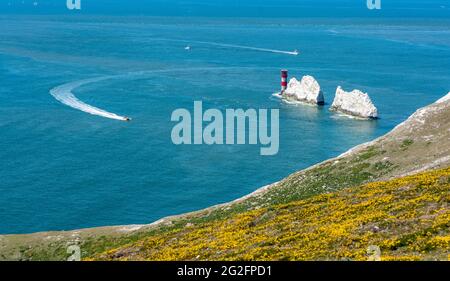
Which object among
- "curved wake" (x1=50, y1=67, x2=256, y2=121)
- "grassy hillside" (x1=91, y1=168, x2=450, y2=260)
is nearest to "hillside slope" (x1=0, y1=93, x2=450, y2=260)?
"grassy hillside" (x1=91, y1=168, x2=450, y2=260)

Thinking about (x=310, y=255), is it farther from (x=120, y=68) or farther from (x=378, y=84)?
(x=120, y=68)

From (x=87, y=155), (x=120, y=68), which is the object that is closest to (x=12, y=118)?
(x=87, y=155)

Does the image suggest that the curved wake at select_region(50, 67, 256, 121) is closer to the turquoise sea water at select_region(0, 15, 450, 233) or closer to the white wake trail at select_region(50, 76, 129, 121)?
the white wake trail at select_region(50, 76, 129, 121)

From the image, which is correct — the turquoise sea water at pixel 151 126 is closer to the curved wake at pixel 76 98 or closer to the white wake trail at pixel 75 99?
the curved wake at pixel 76 98

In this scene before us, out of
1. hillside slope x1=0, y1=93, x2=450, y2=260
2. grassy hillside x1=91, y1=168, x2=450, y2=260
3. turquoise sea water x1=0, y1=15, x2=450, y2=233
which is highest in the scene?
grassy hillside x1=91, y1=168, x2=450, y2=260

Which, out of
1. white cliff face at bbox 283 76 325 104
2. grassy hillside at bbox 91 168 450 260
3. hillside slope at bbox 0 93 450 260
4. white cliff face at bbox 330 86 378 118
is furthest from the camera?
white cliff face at bbox 283 76 325 104

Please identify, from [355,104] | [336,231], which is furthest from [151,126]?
[336,231]

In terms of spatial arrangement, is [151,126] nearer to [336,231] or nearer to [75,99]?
[75,99]
